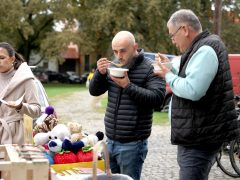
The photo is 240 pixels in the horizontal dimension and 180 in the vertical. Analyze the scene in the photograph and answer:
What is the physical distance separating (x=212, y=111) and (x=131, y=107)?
896 millimetres

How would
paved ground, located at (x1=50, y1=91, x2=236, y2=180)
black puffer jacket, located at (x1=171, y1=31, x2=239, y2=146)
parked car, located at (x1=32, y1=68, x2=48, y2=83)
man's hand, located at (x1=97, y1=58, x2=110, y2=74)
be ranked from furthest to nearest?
1. parked car, located at (x1=32, y1=68, x2=48, y2=83)
2. paved ground, located at (x1=50, y1=91, x2=236, y2=180)
3. man's hand, located at (x1=97, y1=58, x2=110, y2=74)
4. black puffer jacket, located at (x1=171, y1=31, x2=239, y2=146)

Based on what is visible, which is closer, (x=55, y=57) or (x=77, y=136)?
(x=77, y=136)

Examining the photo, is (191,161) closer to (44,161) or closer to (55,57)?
(44,161)

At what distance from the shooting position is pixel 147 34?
39.1 meters

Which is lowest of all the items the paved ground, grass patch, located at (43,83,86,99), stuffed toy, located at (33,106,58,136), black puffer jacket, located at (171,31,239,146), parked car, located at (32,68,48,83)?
parked car, located at (32,68,48,83)

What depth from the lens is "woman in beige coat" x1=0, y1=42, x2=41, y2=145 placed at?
4.34 meters

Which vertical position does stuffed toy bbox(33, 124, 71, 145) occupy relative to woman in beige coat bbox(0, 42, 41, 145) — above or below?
below

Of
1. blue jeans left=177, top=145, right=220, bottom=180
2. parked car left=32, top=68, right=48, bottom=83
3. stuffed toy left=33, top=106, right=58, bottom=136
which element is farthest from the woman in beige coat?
parked car left=32, top=68, right=48, bottom=83

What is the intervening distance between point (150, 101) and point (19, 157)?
1.51 metres

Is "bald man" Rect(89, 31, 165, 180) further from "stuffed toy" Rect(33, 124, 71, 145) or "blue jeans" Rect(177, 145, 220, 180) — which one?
"blue jeans" Rect(177, 145, 220, 180)

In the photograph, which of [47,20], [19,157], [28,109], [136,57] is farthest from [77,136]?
[47,20]

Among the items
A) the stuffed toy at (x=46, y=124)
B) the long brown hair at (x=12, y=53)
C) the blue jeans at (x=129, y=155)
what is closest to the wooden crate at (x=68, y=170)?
the blue jeans at (x=129, y=155)

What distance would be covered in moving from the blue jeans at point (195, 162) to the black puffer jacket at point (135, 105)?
655 millimetres

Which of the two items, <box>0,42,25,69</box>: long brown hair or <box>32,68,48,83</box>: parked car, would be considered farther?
<box>32,68,48,83</box>: parked car
